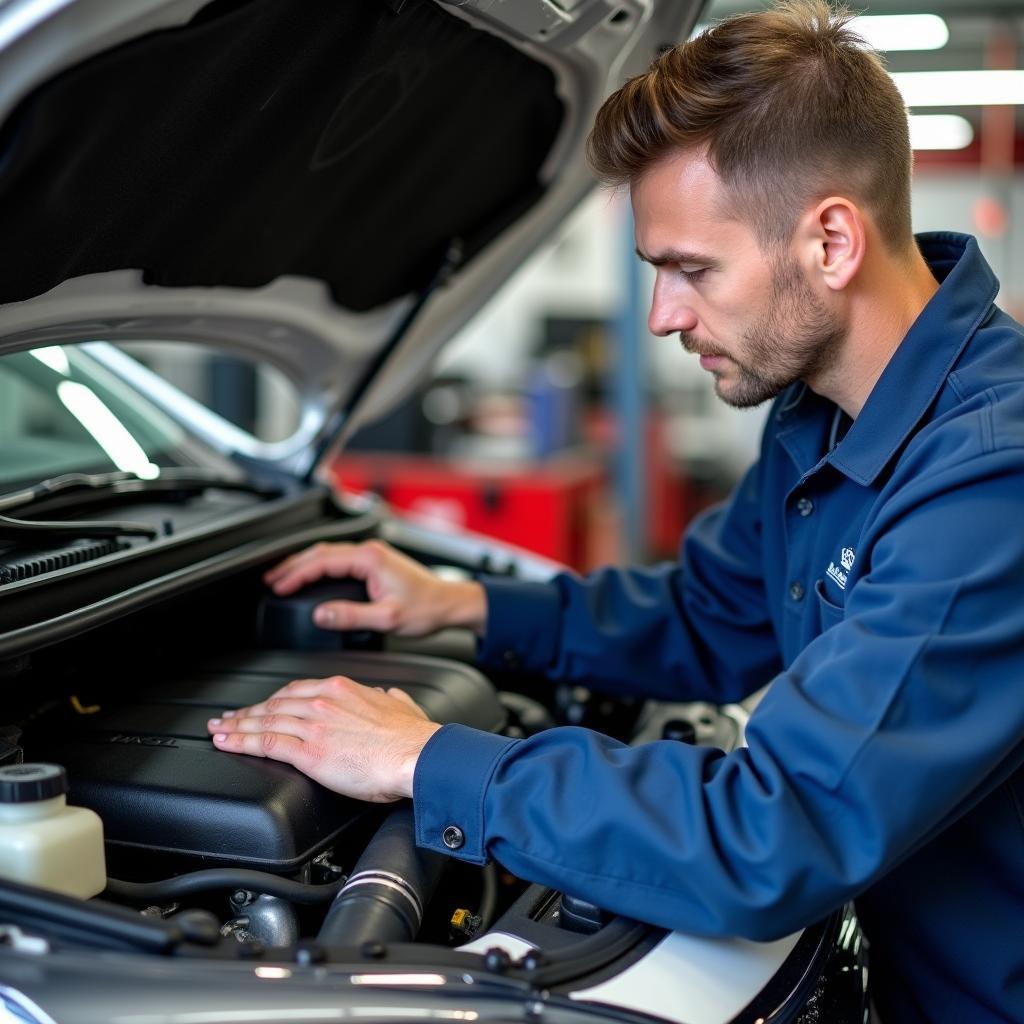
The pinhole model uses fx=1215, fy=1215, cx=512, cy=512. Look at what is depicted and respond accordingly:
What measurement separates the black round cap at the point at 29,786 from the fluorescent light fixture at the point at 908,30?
703 centimetres

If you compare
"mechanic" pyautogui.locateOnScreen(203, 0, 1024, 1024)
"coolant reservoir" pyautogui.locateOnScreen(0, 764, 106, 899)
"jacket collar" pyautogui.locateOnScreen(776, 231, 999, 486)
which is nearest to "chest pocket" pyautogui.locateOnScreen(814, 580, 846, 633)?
"mechanic" pyautogui.locateOnScreen(203, 0, 1024, 1024)

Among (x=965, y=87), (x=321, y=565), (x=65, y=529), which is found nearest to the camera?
(x=65, y=529)

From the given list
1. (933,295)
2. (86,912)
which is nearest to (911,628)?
(933,295)

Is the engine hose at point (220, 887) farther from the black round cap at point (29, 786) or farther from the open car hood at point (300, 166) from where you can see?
the open car hood at point (300, 166)

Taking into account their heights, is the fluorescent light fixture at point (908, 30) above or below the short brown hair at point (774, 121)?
above

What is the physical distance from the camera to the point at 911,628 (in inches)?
40.1

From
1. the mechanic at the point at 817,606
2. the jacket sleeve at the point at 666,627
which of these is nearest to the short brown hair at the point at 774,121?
the mechanic at the point at 817,606

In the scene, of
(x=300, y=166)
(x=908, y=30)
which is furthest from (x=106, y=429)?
(x=908, y=30)

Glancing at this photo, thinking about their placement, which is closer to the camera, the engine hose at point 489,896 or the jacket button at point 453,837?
the jacket button at point 453,837

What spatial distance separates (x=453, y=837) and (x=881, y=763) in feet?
→ 1.24

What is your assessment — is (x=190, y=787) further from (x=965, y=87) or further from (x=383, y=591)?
(x=965, y=87)

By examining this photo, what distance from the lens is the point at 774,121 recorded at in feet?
4.08

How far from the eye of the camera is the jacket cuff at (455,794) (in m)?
1.08

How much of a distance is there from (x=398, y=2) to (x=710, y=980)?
0.97 meters
